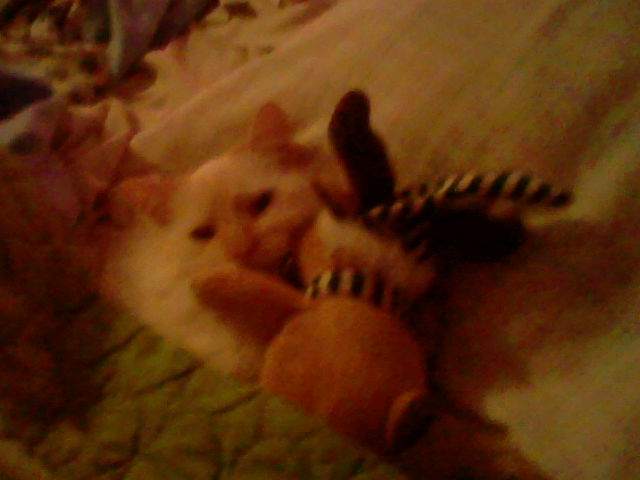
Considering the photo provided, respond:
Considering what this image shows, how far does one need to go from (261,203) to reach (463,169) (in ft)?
0.67

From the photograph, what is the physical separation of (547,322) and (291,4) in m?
0.63

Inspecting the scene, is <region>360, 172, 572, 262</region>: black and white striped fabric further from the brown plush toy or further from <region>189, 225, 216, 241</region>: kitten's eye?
<region>189, 225, 216, 241</region>: kitten's eye

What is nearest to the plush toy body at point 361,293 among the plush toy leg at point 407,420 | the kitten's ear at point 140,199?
the plush toy leg at point 407,420

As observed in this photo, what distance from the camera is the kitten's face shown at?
52cm

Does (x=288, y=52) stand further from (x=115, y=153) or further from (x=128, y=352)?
(x=128, y=352)

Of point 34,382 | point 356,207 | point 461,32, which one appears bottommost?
point 34,382

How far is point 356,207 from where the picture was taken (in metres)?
0.54

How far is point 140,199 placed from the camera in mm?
624

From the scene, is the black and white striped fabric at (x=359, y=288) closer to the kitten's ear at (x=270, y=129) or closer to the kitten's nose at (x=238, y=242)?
the kitten's nose at (x=238, y=242)

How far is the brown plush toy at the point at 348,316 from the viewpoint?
42 cm

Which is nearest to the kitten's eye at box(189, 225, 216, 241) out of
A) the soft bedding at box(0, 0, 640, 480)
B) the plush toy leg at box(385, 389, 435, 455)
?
the soft bedding at box(0, 0, 640, 480)

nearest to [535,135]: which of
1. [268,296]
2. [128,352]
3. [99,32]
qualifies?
[268,296]

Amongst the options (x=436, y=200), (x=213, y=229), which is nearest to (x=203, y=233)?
(x=213, y=229)

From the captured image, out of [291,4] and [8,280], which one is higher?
[291,4]
